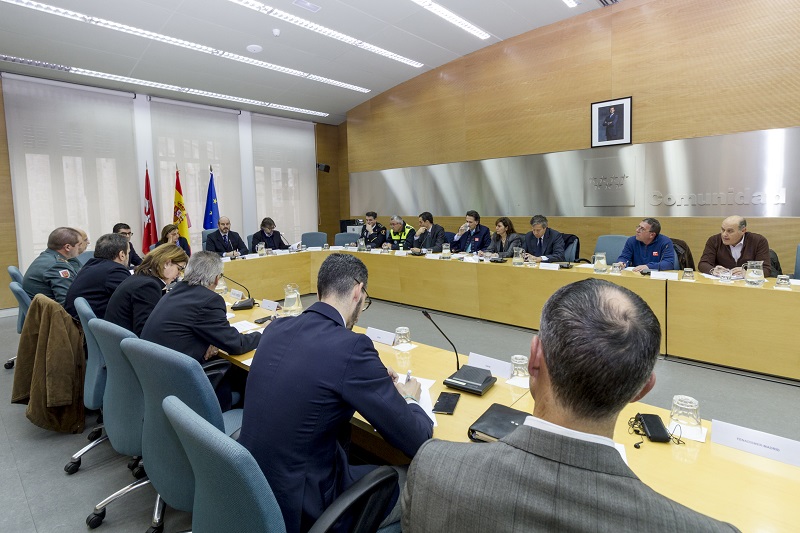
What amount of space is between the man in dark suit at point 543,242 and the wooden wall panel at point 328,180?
5659 mm

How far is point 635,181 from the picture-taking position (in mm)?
5438

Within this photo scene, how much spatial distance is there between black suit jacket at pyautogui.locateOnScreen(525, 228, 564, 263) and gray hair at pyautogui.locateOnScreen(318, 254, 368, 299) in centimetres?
364

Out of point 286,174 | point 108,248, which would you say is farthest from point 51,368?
point 286,174

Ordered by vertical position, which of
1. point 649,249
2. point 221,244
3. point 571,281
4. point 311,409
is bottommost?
point 311,409

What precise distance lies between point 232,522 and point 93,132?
23.9 feet

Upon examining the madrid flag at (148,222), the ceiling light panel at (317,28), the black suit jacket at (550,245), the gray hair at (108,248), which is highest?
the ceiling light panel at (317,28)

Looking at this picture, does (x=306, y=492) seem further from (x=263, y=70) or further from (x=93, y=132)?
(x=93, y=132)

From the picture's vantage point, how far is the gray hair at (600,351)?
707 millimetres

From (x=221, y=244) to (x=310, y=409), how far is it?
5472 millimetres

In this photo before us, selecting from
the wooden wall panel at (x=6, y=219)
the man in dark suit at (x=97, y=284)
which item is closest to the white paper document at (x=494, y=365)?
the man in dark suit at (x=97, y=284)

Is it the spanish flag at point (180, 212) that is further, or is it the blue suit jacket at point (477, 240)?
the spanish flag at point (180, 212)

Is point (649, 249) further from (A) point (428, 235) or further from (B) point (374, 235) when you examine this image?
(B) point (374, 235)

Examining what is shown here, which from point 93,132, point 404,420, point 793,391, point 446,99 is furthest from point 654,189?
point 93,132

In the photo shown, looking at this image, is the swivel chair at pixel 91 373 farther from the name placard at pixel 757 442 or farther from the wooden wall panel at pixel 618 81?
the wooden wall panel at pixel 618 81
